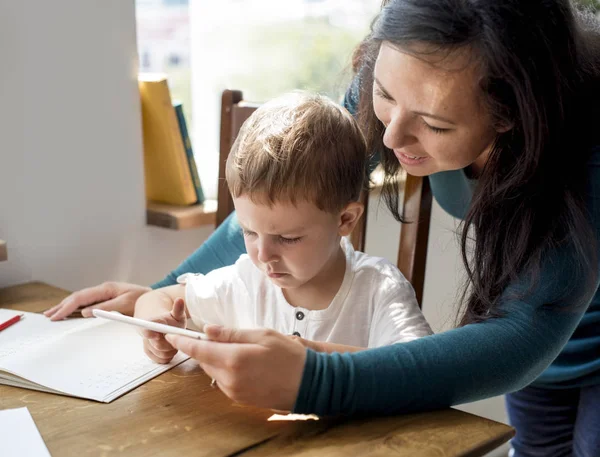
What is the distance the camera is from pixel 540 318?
2.95 ft

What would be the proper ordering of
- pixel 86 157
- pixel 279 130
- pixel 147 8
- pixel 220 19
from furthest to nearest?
pixel 220 19
pixel 147 8
pixel 86 157
pixel 279 130

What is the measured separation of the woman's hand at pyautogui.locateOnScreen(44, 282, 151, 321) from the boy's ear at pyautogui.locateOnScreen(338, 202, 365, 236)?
39 cm

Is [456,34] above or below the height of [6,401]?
above

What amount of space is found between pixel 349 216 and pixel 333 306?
136 millimetres

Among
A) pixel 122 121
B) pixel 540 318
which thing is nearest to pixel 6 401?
pixel 540 318

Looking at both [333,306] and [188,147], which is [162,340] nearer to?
[333,306]

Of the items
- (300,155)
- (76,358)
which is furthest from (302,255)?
(76,358)

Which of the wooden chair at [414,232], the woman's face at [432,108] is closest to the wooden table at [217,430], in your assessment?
the woman's face at [432,108]

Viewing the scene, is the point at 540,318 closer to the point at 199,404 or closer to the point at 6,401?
the point at 199,404

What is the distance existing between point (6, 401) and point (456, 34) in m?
0.72

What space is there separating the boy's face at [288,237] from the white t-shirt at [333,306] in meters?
0.07

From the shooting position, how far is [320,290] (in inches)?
44.3

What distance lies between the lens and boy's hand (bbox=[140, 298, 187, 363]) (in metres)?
1.00

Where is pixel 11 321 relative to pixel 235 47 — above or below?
below
